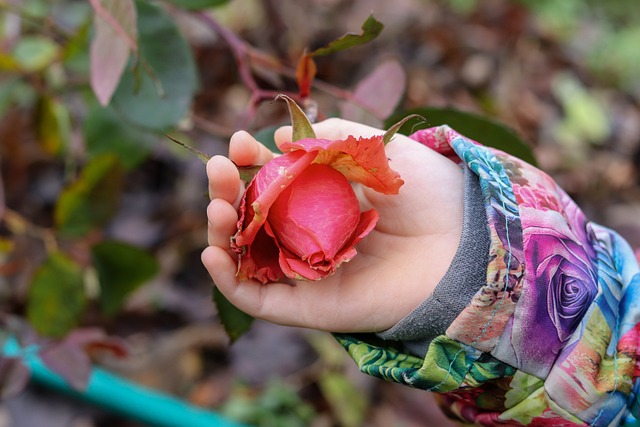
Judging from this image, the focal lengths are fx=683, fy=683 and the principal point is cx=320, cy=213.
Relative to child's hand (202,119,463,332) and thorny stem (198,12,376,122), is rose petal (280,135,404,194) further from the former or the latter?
thorny stem (198,12,376,122)

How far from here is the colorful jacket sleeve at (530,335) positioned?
0.48 meters

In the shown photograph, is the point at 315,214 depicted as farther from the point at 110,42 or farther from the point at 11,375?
the point at 11,375

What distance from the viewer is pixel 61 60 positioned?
2.59 feet

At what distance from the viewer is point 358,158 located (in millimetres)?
421

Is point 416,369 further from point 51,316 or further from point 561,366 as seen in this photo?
point 51,316

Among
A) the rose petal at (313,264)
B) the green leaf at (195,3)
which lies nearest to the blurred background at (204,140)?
the green leaf at (195,3)

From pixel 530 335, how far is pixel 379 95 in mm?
274

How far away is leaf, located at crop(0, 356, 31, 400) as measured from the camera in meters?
0.77

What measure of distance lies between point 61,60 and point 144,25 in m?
0.17

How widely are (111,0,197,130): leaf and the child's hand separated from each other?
8.0 inches

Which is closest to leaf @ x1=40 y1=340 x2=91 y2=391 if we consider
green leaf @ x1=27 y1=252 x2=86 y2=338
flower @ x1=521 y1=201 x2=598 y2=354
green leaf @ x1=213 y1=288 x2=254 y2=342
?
green leaf @ x1=27 y1=252 x2=86 y2=338

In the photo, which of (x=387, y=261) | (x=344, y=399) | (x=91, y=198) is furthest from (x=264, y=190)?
(x=344, y=399)

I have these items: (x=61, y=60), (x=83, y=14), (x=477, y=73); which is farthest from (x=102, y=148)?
(x=477, y=73)

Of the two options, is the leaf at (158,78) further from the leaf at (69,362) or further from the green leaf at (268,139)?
the leaf at (69,362)
